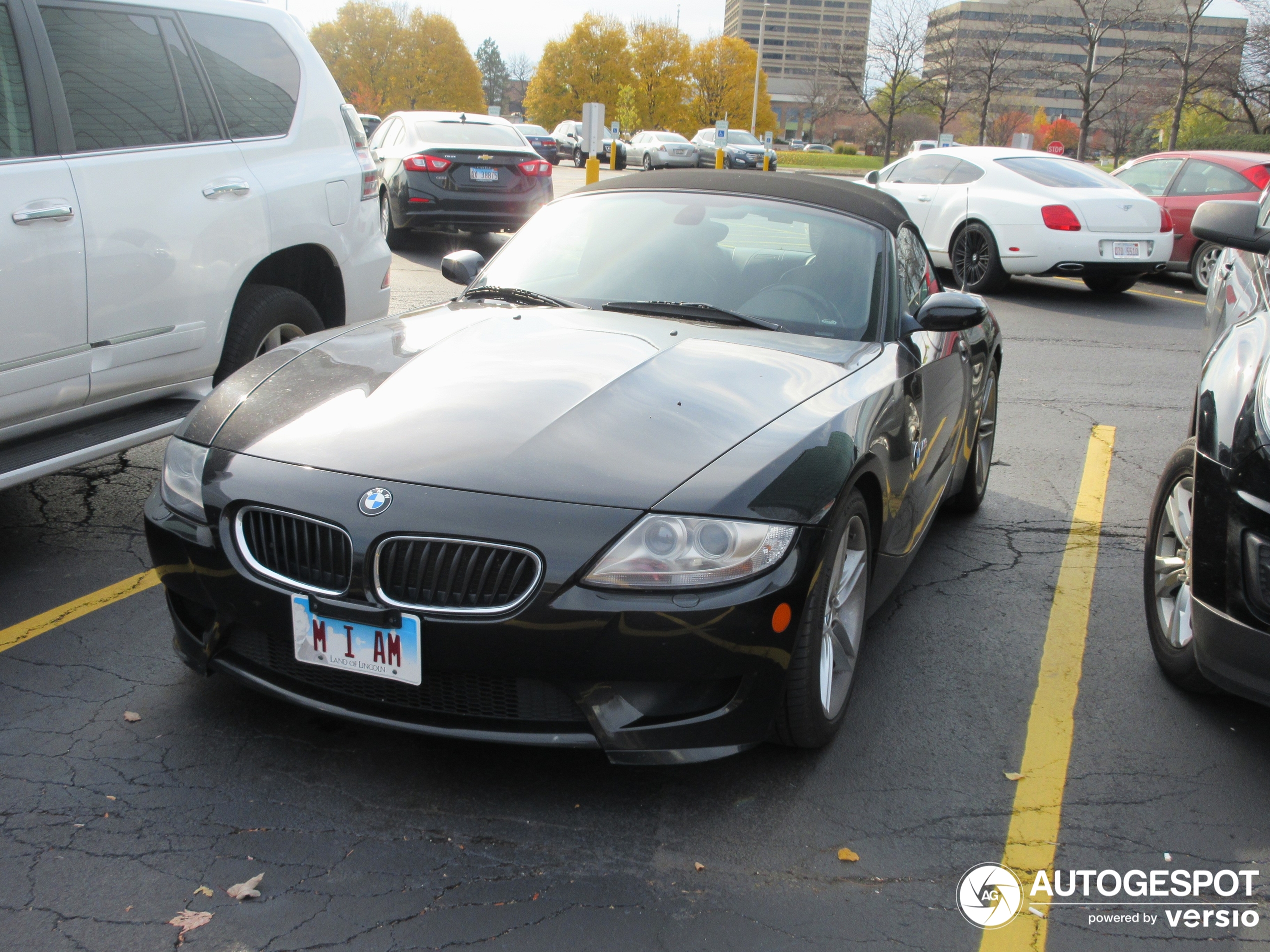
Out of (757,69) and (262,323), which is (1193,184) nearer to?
(262,323)

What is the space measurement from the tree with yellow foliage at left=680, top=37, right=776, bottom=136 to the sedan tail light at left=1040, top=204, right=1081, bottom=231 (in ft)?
230

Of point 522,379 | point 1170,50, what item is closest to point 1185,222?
point 522,379

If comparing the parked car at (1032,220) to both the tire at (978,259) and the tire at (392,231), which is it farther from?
the tire at (392,231)

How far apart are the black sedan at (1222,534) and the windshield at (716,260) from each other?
1.04m

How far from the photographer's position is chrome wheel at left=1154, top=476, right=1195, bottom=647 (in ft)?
11.2

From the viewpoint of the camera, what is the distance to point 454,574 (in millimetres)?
2475

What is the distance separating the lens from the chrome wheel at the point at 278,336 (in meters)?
4.93

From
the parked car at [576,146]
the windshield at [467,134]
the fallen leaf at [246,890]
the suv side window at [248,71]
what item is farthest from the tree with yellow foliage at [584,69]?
the fallen leaf at [246,890]

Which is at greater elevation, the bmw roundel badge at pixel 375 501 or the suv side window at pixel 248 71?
the suv side window at pixel 248 71

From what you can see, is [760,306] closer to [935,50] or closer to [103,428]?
[103,428]

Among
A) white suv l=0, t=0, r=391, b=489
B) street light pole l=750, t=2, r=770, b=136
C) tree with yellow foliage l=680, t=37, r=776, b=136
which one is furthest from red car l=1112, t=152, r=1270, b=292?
tree with yellow foliage l=680, t=37, r=776, b=136

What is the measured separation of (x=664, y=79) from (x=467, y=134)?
7009 cm

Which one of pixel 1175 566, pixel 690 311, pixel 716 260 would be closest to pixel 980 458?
pixel 1175 566

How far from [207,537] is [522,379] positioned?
0.89m
